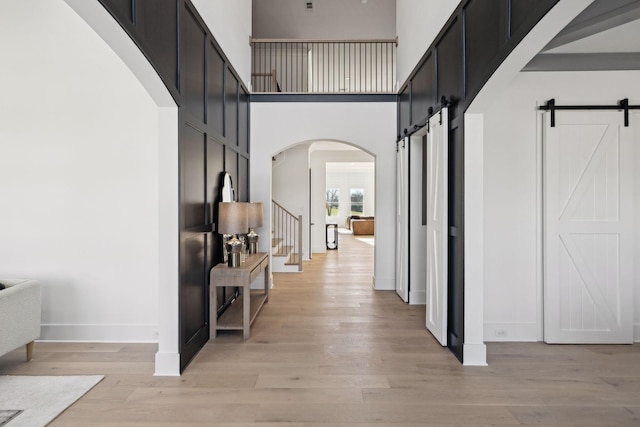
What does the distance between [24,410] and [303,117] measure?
4749 mm

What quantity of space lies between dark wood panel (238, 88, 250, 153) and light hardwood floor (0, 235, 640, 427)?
2614 millimetres

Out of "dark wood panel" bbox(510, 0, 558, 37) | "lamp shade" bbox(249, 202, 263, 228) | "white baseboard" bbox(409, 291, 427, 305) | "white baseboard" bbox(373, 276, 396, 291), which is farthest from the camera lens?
"white baseboard" bbox(373, 276, 396, 291)

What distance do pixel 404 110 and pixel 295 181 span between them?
4146 mm

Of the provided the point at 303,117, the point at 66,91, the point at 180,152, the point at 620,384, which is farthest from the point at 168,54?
the point at 620,384

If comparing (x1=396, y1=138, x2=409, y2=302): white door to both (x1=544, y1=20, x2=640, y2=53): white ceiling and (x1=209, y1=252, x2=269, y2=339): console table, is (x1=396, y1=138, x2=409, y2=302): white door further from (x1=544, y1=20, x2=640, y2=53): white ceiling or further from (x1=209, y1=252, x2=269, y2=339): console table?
(x1=209, y1=252, x2=269, y2=339): console table

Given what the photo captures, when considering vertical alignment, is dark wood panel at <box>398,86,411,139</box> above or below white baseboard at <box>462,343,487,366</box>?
above

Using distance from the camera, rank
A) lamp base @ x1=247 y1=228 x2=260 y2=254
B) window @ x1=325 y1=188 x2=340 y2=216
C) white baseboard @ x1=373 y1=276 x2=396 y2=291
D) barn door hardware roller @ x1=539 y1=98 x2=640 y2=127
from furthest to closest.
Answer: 1. window @ x1=325 y1=188 x2=340 y2=216
2. white baseboard @ x1=373 y1=276 x2=396 y2=291
3. lamp base @ x1=247 y1=228 x2=260 y2=254
4. barn door hardware roller @ x1=539 y1=98 x2=640 y2=127

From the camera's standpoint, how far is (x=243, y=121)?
5414 millimetres

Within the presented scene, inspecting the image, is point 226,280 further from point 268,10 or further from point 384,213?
point 268,10

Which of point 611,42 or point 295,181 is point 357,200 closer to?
point 295,181

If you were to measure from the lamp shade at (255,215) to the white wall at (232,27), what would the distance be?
1.84 meters

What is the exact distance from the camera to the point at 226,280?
3643 millimetres

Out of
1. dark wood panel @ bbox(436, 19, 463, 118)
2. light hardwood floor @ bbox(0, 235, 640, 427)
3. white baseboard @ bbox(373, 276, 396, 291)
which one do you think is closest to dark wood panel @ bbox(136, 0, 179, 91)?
light hardwood floor @ bbox(0, 235, 640, 427)

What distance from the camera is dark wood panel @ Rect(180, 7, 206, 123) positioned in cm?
306
